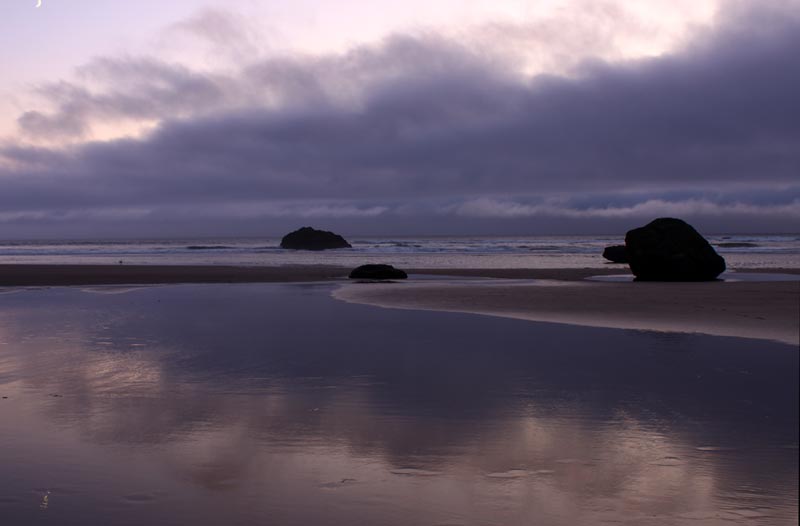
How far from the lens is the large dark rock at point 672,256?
2656 cm

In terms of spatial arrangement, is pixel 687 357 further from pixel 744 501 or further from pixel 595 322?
pixel 744 501

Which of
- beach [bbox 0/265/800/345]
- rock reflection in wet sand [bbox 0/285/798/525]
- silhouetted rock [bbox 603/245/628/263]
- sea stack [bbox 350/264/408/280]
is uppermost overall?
silhouetted rock [bbox 603/245/628/263]

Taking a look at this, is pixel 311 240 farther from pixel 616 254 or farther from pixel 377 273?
pixel 377 273

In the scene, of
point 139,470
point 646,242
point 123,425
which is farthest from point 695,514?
point 646,242

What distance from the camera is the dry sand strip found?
522 inches

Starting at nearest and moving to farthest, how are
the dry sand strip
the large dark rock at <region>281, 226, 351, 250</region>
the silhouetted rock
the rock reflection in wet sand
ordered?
the rock reflection in wet sand → the dry sand strip → the silhouetted rock → the large dark rock at <region>281, 226, 351, 250</region>

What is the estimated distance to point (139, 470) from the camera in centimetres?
532

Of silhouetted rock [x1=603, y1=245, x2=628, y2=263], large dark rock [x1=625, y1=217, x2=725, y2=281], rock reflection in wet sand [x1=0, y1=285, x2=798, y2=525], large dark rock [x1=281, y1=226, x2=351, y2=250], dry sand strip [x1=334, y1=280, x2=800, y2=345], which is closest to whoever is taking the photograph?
rock reflection in wet sand [x1=0, y1=285, x2=798, y2=525]

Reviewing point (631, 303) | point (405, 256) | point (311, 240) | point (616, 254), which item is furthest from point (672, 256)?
point (311, 240)

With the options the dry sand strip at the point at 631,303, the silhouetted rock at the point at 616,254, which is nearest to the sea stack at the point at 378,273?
the dry sand strip at the point at 631,303

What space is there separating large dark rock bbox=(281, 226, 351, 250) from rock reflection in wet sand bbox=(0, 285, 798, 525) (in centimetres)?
8004

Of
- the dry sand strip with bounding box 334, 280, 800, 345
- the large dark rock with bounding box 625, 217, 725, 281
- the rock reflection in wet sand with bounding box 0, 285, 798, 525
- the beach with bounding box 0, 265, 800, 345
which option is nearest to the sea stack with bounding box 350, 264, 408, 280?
the beach with bounding box 0, 265, 800, 345

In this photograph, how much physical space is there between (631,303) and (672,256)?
10084 millimetres

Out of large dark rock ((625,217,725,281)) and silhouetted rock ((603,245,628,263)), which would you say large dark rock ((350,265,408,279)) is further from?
silhouetted rock ((603,245,628,263))
